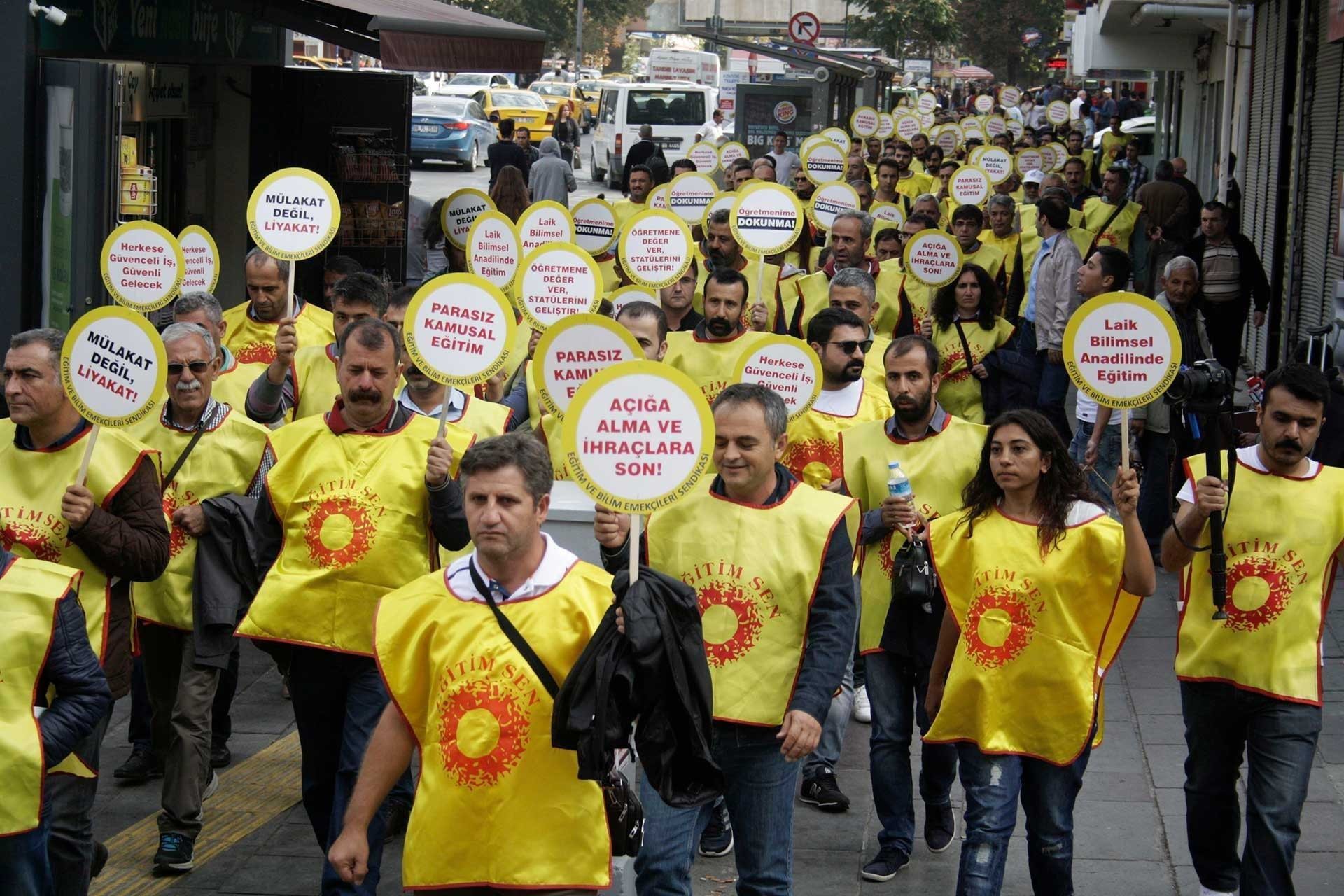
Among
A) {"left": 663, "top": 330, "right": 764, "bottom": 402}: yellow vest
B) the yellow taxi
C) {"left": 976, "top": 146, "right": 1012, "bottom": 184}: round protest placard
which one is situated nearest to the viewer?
{"left": 663, "top": 330, "right": 764, "bottom": 402}: yellow vest

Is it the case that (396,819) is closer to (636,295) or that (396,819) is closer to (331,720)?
(331,720)

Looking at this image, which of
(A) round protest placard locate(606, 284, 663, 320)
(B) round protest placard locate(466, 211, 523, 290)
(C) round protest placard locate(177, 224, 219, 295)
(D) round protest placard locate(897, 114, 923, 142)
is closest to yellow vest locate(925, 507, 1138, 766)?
(A) round protest placard locate(606, 284, 663, 320)

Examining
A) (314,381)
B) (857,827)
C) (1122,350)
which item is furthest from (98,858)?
(1122,350)

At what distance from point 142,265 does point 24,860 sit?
4.11m

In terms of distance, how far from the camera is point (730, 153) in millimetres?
19703

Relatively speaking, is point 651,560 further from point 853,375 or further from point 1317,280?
point 1317,280

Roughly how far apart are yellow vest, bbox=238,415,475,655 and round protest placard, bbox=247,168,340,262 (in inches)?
109

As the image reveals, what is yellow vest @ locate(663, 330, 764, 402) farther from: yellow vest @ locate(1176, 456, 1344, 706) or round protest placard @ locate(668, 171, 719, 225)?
round protest placard @ locate(668, 171, 719, 225)

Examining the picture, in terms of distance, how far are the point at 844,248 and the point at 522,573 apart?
6526mm

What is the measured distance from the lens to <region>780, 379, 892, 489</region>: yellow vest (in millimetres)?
7027

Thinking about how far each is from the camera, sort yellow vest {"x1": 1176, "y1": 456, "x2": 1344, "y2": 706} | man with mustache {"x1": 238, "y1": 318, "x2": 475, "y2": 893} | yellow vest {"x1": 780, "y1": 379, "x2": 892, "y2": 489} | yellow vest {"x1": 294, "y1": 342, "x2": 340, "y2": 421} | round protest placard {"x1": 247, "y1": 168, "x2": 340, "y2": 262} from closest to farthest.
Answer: yellow vest {"x1": 1176, "y1": 456, "x2": 1344, "y2": 706} → man with mustache {"x1": 238, "y1": 318, "x2": 475, "y2": 893} → yellow vest {"x1": 780, "y1": 379, "x2": 892, "y2": 489} → yellow vest {"x1": 294, "y1": 342, "x2": 340, "y2": 421} → round protest placard {"x1": 247, "y1": 168, "x2": 340, "y2": 262}

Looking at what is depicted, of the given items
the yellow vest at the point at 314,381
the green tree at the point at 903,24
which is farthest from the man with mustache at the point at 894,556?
the green tree at the point at 903,24

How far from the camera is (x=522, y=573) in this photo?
4293 mm

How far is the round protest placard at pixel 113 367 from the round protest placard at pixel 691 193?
7938mm
